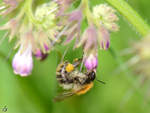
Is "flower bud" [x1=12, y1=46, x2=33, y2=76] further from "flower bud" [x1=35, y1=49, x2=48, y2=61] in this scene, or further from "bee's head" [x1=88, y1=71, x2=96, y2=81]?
"bee's head" [x1=88, y1=71, x2=96, y2=81]

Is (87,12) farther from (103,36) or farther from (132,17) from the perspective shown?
(132,17)

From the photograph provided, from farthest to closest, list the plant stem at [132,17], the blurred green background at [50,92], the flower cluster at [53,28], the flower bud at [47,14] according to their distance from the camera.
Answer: the blurred green background at [50,92] < the flower bud at [47,14] < the flower cluster at [53,28] < the plant stem at [132,17]

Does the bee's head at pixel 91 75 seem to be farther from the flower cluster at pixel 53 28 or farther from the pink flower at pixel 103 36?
the pink flower at pixel 103 36

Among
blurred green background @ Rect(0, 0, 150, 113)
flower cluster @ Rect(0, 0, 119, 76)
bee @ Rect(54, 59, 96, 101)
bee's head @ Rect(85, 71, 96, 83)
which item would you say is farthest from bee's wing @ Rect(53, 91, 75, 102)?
blurred green background @ Rect(0, 0, 150, 113)

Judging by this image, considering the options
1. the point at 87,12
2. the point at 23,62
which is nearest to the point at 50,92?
the point at 23,62

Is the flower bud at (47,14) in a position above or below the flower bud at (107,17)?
above

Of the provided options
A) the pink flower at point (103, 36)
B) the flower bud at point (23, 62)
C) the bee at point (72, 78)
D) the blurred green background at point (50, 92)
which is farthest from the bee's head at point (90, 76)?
the blurred green background at point (50, 92)
